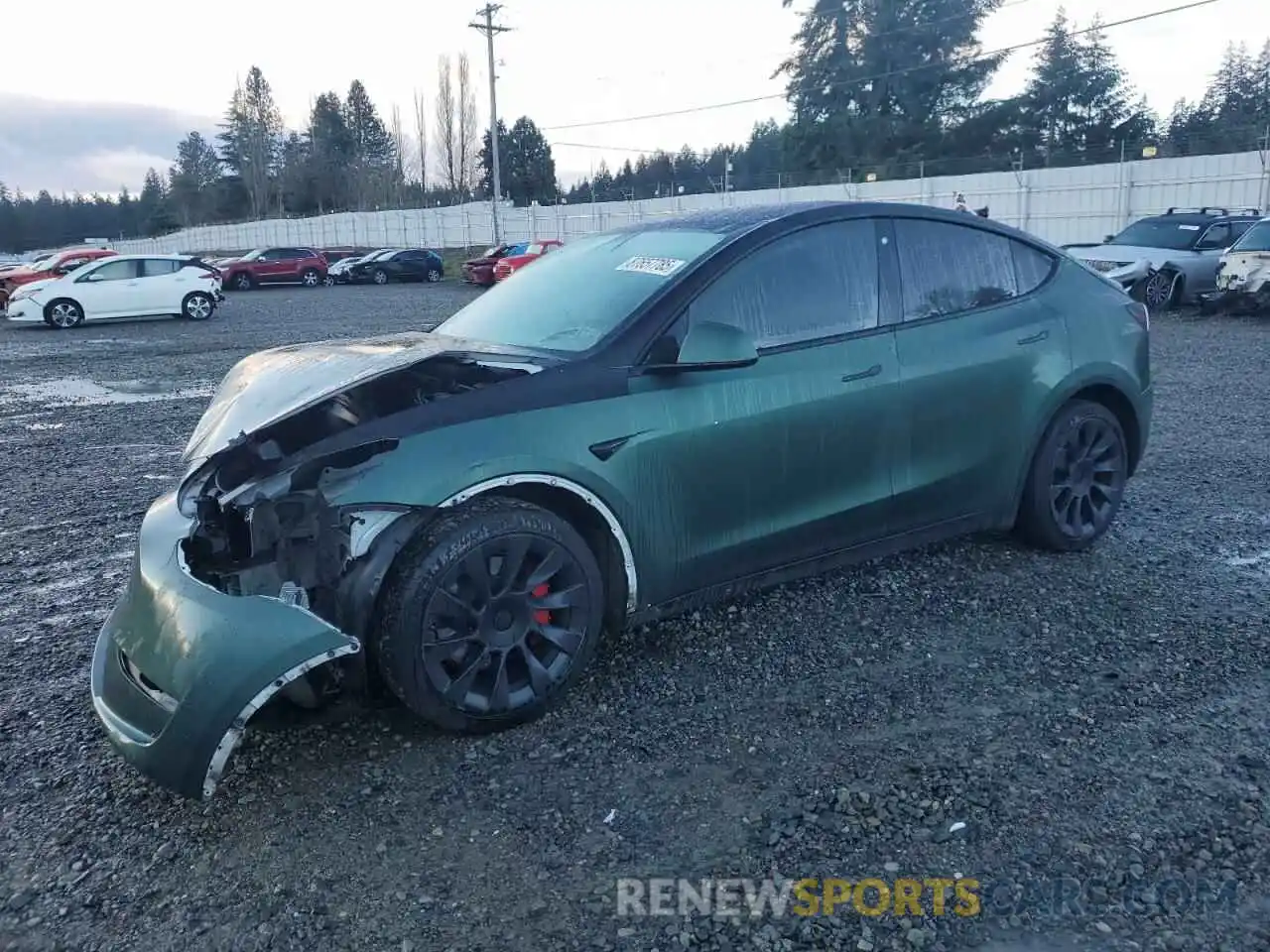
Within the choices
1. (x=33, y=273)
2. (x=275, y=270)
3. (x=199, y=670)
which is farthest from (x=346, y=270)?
(x=199, y=670)

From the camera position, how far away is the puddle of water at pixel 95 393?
10633mm

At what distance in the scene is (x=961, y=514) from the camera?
170 inches

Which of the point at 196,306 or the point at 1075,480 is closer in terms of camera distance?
the point at 1075,480

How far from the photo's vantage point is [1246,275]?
14578mm

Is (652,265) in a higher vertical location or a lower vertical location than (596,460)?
higher

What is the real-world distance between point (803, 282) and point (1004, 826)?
211cm

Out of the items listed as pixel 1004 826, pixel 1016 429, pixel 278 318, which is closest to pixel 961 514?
pixel 1016 429

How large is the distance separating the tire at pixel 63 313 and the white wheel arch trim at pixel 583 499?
20.9 meters

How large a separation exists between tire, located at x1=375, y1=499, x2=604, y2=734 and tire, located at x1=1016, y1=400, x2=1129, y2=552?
229 cm

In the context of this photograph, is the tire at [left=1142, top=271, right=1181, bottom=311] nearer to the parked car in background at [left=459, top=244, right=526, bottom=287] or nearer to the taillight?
the taillight

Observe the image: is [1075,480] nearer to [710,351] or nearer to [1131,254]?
[710,351]

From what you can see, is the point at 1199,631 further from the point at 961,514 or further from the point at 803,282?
the point at 803,282

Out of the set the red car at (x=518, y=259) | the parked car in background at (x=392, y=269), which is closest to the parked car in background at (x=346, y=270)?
the parked car in background at (x=392, y=269)

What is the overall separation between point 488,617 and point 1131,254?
16048 millimetres
